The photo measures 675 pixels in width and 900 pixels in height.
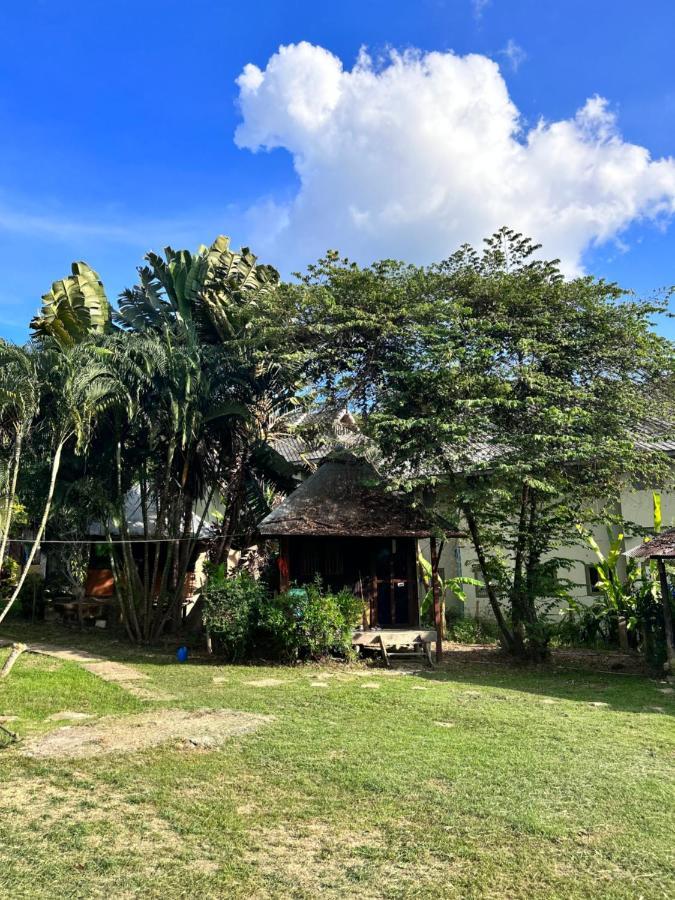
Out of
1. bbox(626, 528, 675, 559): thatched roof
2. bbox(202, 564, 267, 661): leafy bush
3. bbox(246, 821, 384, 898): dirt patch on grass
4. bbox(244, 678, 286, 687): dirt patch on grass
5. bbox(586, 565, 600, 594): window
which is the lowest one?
bbox(246, 821, 384, 898): dirt patch on grass

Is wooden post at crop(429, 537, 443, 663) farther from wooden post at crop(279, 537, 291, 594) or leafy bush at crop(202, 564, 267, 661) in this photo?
leafy bush at crop(202, 564, 267, 661)

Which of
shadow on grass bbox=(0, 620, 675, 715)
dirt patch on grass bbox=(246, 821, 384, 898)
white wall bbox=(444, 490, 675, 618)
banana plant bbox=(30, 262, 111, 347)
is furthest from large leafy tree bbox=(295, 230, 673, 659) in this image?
dirt patch on grass bbox=(246, 821, 384, 898)

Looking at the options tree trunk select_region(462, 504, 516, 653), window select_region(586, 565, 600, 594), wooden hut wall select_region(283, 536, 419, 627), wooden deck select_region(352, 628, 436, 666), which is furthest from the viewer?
window select_region(586, 565, 600, 594)

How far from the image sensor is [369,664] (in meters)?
12.3

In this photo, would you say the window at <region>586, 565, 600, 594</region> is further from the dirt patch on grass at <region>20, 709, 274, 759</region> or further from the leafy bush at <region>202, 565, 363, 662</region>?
the dirt patch on grass at <region>20, 709, 274, 759</region>

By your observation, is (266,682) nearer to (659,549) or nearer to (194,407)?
(194,407)

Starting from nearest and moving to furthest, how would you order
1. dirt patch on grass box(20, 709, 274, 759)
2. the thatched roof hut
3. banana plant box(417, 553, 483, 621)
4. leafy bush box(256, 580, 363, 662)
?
dirt patch on grass box(20, 709, 274, 759) → the thatched roof hut → leafy bush box(256, 580, 363, 662) → banana plant box(417, 553, 483, 621)

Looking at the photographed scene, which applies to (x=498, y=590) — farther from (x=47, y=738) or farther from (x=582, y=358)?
(x=47, y=738)

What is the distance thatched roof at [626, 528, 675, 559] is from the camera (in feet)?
35.1

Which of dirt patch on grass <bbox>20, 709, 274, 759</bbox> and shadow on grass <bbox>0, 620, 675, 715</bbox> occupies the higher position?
shadow on grass <bbox>0, 620, 675, 715</bbox>

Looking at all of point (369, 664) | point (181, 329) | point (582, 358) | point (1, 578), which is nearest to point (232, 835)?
point (369, 664)

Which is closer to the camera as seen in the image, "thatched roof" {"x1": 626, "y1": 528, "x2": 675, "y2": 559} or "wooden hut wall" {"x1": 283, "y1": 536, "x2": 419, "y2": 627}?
"thatched roof" {"x1": 626, "y1": 528, "x2": 675, "y2": 559}

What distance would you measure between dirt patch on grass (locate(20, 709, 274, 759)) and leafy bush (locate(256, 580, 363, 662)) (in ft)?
11.8

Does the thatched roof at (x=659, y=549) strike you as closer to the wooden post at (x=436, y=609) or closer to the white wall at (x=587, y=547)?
the white wall at (x=587, y=547)
